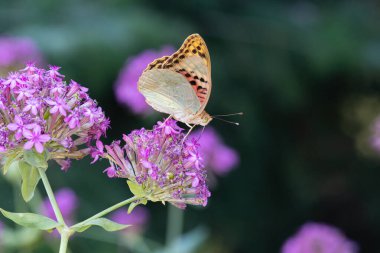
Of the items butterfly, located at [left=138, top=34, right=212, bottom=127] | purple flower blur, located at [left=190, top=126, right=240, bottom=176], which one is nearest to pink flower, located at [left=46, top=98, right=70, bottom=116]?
butterfly, located at [left=138, top=34, right=212, bottom=127]

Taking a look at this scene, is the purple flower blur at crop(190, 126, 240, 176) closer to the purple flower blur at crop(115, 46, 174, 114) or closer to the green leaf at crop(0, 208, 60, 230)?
the purple flower blur at crop(115, 46, 174, 114)

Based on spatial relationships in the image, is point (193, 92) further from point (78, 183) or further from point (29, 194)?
point (78, 183)

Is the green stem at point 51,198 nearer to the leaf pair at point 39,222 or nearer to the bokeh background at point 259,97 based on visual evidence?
the leaf pair at point 39,222

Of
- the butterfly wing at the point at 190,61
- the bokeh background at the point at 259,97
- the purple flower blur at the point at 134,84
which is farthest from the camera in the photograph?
the bokeh background at the point at 259,97

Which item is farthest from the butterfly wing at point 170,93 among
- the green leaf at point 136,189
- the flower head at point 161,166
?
the green leaf at point 136,189

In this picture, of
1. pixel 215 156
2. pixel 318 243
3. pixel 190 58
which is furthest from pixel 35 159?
pixel 318 243

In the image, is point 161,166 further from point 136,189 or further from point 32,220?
point 32,220
